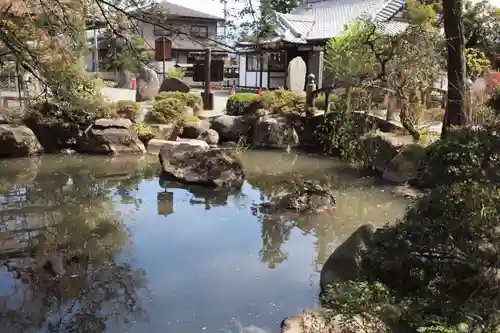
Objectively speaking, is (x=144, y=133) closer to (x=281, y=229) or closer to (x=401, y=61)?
(x=401, y=61)

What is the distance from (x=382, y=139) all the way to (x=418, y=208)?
24.9 ft

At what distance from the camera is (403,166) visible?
9094 millimetres

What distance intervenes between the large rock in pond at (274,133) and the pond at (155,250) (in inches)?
130

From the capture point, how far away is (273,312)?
13.8 ft

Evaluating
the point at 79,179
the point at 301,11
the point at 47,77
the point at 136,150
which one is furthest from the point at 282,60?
the point at 47,77

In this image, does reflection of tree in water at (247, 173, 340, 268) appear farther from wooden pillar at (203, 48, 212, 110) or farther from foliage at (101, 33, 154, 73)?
wooden pillar at (203, 48, 212, 110)

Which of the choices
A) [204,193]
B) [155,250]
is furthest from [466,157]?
[204,193]

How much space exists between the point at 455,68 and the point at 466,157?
5910 millimetres

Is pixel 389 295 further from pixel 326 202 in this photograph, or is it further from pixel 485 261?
pixel 326 202

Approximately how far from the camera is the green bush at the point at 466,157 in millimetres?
2348

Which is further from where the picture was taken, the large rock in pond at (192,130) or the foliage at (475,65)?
the large rock in pond at (192,130)

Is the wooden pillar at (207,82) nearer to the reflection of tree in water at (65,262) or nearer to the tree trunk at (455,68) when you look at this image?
the reflection of tree in water at (65,262)

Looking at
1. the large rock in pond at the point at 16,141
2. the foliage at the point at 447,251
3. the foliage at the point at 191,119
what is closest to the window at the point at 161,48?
the foliage at the point at 191,119

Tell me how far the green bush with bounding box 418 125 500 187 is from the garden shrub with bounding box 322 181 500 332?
0.20ft
